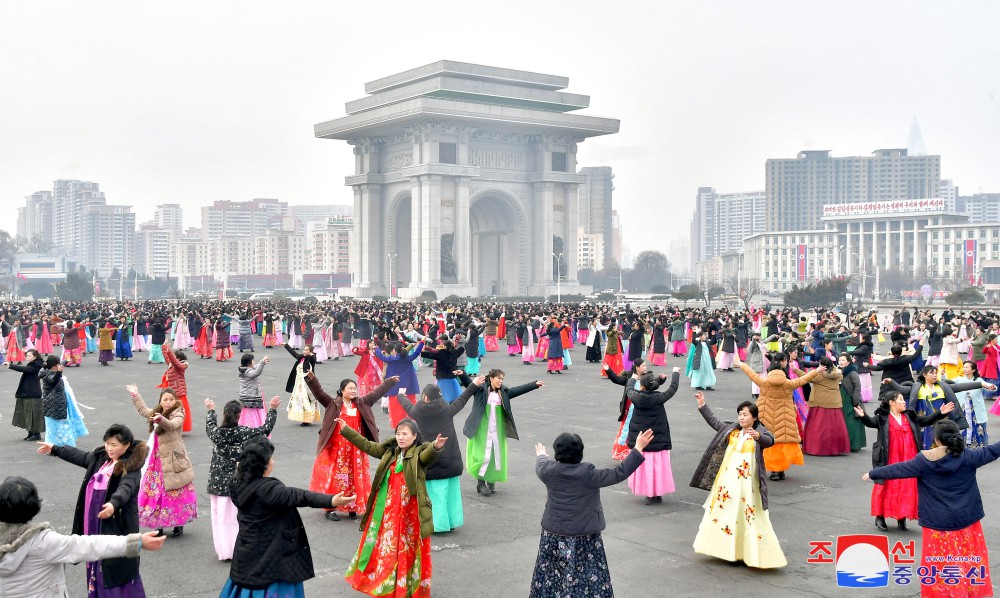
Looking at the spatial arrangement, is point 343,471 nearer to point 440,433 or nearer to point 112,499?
point 440,433

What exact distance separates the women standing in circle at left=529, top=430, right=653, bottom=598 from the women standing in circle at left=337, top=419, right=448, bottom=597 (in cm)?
91

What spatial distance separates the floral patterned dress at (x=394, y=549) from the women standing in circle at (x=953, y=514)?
11.1ft

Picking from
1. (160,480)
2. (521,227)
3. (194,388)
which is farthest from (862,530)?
(521,227)

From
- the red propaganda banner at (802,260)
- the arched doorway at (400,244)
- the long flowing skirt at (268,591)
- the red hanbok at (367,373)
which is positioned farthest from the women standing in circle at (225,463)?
the red propaganda banner at (802,260)

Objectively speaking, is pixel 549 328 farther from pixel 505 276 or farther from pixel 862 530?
pixel 505 276

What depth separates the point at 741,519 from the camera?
755cm

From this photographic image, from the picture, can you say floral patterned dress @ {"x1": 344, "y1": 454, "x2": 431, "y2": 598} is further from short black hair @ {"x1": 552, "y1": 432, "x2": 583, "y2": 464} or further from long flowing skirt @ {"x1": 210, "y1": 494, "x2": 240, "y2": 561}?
long flowing skirt @ {"x1": 210, "y1": 494, "x2": 240, "y2": 561}

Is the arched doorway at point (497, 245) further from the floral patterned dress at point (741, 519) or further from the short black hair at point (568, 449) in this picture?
the short black hair at point (568, 449)

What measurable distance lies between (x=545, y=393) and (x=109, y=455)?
13.9 meters

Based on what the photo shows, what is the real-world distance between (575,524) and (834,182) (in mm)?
203878

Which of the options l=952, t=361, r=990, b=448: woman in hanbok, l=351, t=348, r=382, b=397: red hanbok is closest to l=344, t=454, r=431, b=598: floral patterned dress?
l=952, t=361, r=990, b=448: woman in hanbok

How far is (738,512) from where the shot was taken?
7527 millimetres

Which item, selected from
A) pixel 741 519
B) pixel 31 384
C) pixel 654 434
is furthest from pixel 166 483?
pixel 31 384

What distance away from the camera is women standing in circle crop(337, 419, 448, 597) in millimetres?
6484
